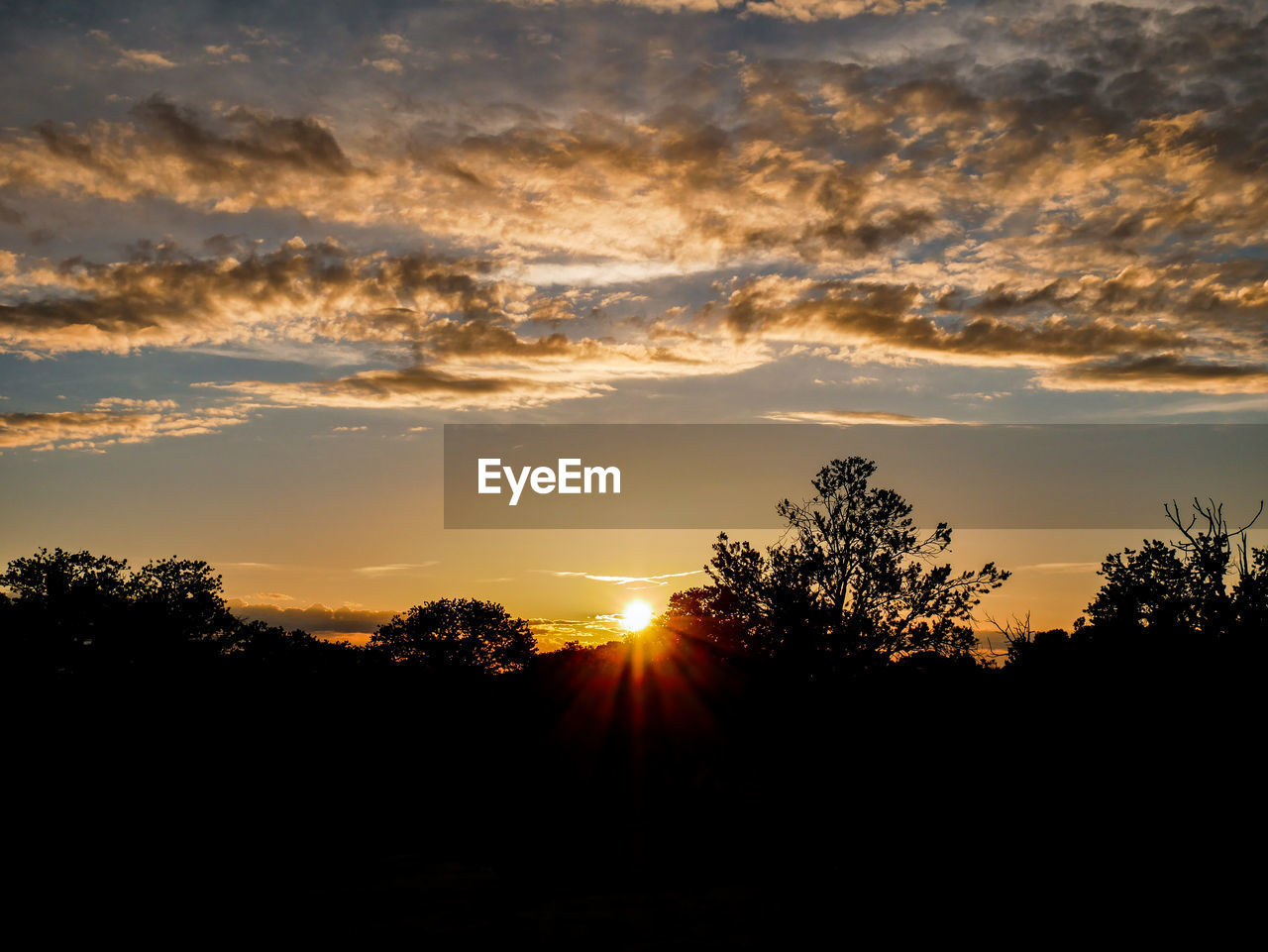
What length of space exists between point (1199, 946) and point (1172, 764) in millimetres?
7553

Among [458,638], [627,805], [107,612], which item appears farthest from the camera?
[458,638]

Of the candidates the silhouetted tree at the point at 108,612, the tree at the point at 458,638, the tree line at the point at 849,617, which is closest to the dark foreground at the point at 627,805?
the tree line at the point at 849,617

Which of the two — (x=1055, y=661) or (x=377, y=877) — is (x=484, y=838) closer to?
(x=377, y=877)

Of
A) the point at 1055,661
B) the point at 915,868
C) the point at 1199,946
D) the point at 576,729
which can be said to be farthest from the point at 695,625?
the point at 1199,946

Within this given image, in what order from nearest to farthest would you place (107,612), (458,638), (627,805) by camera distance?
(627,805)
(107,612)
(458,638)

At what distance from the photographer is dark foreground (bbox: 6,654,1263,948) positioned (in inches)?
525

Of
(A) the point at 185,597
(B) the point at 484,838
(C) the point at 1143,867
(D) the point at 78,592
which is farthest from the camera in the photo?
(A) the point at 185,597

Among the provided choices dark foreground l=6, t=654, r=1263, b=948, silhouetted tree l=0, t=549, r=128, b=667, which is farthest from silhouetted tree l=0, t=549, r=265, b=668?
dark foreground l=6, t=654, r=1263, b=948

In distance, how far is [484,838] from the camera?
20844 millimetres

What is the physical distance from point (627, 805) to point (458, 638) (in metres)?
54.6

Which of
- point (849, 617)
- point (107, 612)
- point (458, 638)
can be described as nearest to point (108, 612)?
point (107, 612)

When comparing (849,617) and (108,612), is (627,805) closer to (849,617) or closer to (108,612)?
(849,617)

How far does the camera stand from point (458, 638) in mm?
73500

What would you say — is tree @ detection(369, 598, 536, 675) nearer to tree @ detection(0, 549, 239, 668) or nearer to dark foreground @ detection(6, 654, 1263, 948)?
tree @ detection(0, 549, 239, 668)
